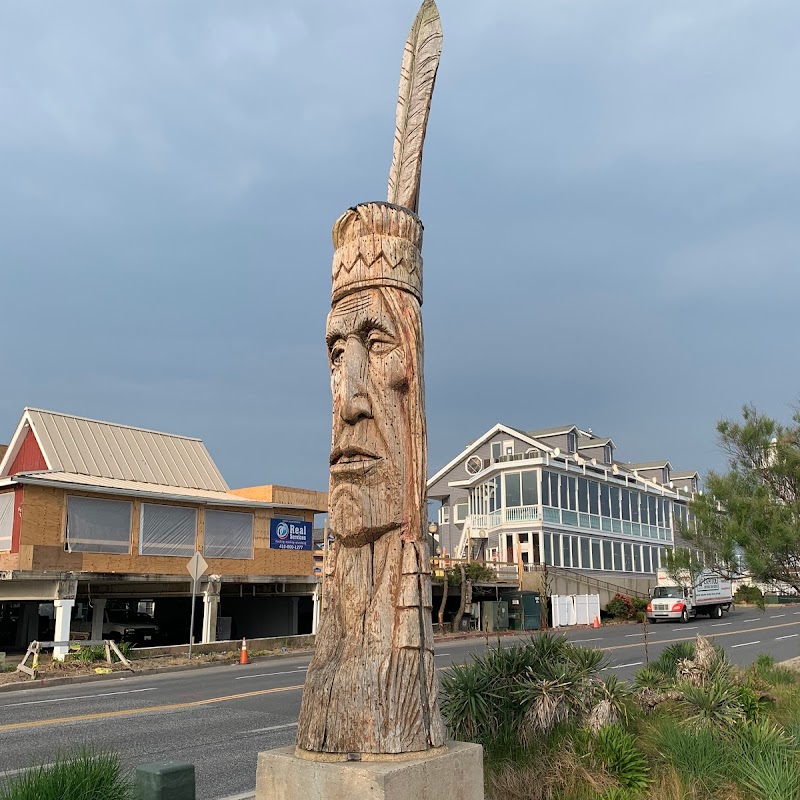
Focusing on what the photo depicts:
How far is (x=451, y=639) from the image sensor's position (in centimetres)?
2798

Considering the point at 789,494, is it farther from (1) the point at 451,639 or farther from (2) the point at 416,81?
(1) the point at 451,639

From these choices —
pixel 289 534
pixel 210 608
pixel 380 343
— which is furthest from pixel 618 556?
pixel 380 343

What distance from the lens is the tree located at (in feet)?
38.4

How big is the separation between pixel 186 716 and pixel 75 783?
25.1ft

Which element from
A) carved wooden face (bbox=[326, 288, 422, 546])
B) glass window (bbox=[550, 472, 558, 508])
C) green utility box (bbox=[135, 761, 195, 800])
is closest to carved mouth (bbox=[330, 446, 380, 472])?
carved wooden face (bbox=[326, 288, 422, 546])

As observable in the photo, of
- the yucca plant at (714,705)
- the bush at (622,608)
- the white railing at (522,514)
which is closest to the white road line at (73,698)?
the yucca plant at (714,705)

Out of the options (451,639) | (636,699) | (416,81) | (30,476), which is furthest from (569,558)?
(416,81)

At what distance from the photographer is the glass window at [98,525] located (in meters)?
22.3

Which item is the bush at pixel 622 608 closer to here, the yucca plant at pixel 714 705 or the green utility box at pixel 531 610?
the green utility box at pixel 531 610

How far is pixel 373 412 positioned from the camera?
5.10 m

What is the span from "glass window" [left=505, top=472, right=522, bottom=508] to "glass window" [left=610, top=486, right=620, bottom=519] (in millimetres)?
7879

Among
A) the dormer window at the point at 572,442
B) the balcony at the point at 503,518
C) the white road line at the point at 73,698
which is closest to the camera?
the white road line at the point at 73,698

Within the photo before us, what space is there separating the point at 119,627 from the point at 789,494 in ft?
78.6

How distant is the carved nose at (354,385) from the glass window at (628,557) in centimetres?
4242
